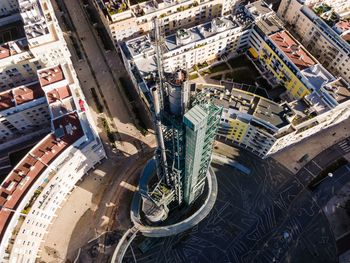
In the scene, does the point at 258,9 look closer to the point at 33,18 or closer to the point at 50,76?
the point at 50,76

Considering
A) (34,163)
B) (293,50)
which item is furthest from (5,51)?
(293,50)

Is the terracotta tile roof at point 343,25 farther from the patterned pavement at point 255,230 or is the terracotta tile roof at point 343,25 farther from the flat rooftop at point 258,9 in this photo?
the patterned pavement at point 255,230

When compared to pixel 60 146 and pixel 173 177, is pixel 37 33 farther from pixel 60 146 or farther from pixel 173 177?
pixel 173 177

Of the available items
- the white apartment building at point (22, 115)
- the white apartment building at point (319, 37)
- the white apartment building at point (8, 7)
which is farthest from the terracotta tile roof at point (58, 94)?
the white apartment building at point (319, 37)

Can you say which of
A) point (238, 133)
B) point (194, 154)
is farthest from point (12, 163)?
point (238, 133)

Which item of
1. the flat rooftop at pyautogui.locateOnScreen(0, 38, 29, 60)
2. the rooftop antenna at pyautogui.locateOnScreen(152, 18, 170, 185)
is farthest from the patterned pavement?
the flat rooftop at pyautogui.locateOnScreen(0, 38, 29, 60)

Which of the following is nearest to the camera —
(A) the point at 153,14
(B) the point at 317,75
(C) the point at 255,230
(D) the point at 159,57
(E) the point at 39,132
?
(D) the point at 159,57

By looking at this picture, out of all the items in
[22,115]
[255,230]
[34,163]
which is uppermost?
[22,115]
